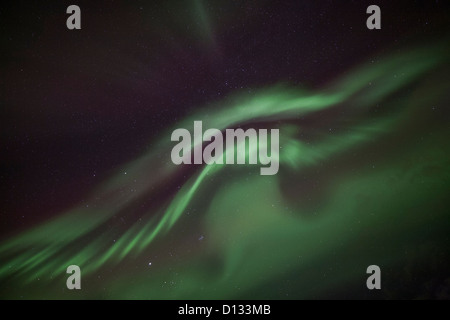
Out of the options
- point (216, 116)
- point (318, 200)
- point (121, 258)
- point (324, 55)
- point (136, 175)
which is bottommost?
point (121, 258)

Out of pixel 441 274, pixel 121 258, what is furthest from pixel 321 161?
pixel 121 258

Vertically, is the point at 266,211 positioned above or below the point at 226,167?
below

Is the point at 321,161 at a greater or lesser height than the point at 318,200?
greater

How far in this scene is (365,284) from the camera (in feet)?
4.96

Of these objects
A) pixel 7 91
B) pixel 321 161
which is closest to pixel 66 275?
pixel 7 91

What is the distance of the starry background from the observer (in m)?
1.48

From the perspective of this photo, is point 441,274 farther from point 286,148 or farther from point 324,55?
point 324,55

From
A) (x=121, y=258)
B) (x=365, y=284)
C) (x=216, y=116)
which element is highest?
(x=216, y=116)

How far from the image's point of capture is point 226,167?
151cm

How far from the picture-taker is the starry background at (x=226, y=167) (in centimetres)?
148

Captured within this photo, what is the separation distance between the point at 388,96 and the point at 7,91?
1486 millimetres

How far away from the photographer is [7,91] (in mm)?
1479

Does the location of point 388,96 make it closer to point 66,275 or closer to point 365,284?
point 365,284

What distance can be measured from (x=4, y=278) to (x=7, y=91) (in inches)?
28.7
